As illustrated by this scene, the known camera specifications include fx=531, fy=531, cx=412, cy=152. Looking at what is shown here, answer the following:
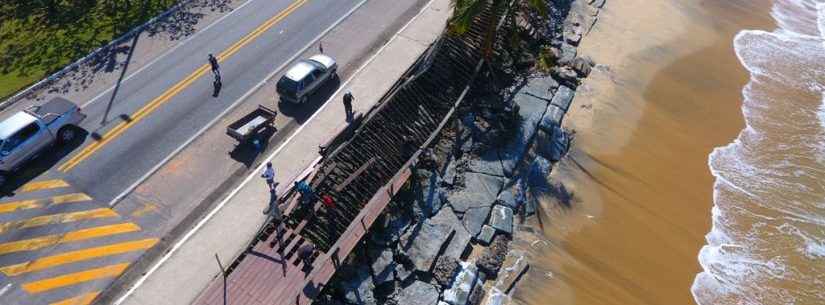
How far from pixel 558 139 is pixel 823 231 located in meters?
12.8

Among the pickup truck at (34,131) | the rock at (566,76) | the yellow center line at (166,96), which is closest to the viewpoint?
the pickup truck at (34,131)

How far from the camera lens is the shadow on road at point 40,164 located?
2295 centimetres

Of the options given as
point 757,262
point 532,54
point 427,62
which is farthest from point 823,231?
point 427,62

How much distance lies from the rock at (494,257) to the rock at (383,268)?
12.2 feet

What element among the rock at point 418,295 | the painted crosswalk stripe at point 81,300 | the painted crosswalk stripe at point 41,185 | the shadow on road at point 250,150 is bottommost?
the painted crosswalk stripe at point 81,300

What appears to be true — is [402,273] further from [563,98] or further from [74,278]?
[563,98]

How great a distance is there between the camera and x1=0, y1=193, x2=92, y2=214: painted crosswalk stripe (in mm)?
22047

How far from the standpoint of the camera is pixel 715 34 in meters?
36.8

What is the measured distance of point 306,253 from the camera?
62.2ft

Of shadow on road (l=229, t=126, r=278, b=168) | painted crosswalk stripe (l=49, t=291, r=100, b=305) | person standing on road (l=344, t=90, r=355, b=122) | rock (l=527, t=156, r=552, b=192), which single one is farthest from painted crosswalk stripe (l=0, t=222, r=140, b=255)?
rock (l=527, t=156, r=552, b=192)

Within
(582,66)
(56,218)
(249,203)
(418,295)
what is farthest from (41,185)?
(582,66)

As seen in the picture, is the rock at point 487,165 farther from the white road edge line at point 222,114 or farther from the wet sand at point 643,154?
the white road edge line at point 222,114

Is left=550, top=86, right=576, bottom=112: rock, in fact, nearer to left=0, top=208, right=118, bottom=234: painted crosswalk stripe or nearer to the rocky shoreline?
the rocky shoreline

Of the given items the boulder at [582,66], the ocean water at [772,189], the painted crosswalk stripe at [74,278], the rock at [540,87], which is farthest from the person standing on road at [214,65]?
the ocean water at [772,189]
